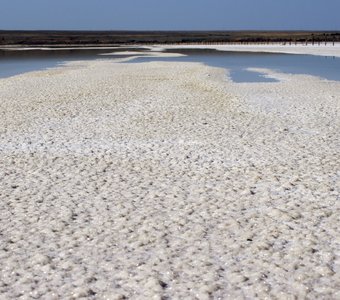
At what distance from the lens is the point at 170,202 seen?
938 cm

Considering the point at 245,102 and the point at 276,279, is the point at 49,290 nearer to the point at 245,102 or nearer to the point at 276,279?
the point at 276,279

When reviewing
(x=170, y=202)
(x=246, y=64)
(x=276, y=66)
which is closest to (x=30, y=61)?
(x=246, y=64)

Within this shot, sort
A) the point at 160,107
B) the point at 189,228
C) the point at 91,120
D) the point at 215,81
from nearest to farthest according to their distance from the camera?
the point at 189,228, the point at 91,120, the point at 160,107, the point at 215,81

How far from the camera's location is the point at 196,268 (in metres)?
6.83

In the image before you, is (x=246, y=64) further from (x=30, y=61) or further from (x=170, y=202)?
(x=170, y=202)

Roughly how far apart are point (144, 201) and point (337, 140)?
21.6 feet

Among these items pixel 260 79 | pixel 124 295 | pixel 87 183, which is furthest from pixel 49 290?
pixel 260 79

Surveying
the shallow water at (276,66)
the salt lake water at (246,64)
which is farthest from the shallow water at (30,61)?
the shallow water at (276,66)

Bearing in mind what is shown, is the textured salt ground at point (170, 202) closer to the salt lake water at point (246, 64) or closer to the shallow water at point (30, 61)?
the salt lake water at point (246, 64)

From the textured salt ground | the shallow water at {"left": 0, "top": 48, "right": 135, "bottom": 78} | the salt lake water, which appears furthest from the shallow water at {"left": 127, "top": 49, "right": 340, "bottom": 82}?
the textured salt ground

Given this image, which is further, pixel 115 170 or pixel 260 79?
pixel 260 79

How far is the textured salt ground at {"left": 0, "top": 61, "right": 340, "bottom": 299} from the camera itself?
658 centimetres

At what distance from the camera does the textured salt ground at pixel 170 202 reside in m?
6.58

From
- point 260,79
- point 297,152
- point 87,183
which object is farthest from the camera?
point 260,79
